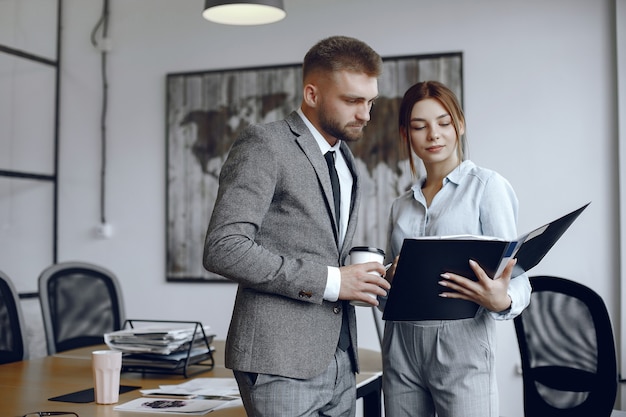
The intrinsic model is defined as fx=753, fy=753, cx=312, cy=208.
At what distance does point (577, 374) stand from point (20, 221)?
3.64 metres

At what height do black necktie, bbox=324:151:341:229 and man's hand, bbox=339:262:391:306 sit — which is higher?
black necktie, bbox=324:151:341:229

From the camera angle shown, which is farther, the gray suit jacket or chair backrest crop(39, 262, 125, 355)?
chair backrest crop(39, 262, 125, 355)

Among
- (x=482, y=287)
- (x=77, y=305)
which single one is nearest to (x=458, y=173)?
(x=482, y=287)

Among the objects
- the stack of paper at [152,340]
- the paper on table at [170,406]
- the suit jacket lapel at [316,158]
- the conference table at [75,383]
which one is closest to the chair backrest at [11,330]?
the conference table at [75,383]

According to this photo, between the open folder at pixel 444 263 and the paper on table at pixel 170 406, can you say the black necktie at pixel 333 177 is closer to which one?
the open folder at pixel 444 263

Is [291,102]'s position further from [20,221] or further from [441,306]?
[441,306]

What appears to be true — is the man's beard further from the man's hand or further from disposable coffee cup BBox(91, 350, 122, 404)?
disposable coffee cup BBox(91, 350, 122, 404)

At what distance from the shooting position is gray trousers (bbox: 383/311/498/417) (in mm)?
1665

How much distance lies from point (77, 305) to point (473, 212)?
197 cm

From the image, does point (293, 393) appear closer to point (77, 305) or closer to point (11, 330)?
point (11, 330)

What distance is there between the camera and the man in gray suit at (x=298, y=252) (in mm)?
1477

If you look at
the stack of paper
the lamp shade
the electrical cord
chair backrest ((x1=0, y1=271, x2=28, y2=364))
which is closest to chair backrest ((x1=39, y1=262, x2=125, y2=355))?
chair backrest ((x1=0, y1=271, x2=28, y2=364))

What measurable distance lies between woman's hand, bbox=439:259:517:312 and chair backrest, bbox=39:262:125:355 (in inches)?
74.4

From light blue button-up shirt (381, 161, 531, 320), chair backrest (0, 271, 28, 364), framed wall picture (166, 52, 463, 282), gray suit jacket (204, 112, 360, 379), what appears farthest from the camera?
framed wall picture (166, 52, 463, 282)
